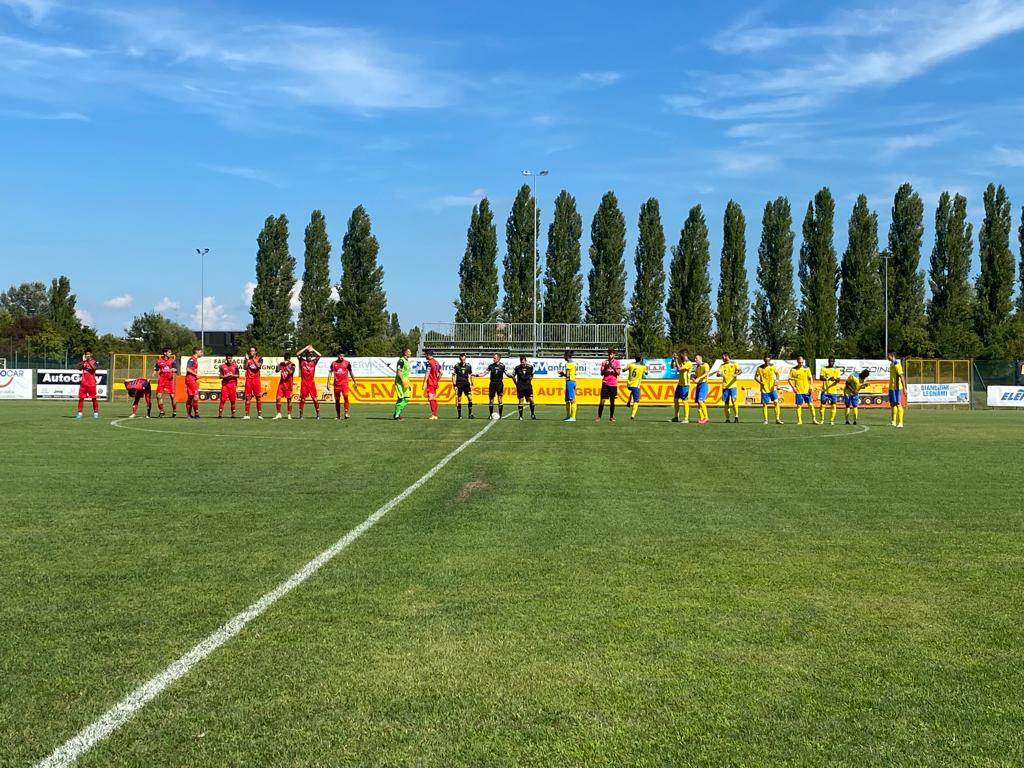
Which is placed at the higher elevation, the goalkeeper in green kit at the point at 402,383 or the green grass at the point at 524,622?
the goalkeeper in green kit at the point at 402,383

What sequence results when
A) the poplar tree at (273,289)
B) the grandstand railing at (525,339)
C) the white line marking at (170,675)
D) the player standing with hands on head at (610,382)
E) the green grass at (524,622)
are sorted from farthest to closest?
the poplar tree at (273,289)
the grandstand railing at (525,339)
the player standing with hands on head at (610,382)
the green grass at (524,622)
the white line marking at (170,675)

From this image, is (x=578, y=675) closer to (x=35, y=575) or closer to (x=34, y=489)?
(x=35, y=575)

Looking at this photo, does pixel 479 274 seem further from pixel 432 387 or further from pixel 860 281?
pixel 432 387

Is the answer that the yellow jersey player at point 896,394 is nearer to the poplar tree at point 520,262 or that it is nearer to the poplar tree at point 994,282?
the poplar tree at point 520,262

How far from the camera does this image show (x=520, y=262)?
70750 millimetres

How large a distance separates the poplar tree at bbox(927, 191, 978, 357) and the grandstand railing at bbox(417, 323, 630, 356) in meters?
25.2

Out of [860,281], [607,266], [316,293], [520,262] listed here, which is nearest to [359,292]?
[316,293]

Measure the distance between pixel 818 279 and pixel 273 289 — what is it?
143ft

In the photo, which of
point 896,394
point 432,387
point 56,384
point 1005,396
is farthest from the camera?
point 1005,396

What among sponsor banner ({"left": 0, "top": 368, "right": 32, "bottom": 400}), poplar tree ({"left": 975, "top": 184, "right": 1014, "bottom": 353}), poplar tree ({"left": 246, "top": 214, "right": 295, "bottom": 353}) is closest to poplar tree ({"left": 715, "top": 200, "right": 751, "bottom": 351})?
poplar tree ({"left": 975, "top": 184, "right": 1014, "bottom": 353})

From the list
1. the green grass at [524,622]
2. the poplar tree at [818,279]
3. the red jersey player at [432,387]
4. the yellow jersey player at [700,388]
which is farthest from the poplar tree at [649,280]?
the green grass at [524,622]

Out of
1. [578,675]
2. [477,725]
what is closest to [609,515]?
[578,675]

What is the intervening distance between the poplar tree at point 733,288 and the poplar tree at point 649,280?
4.59m

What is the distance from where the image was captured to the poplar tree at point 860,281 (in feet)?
233
